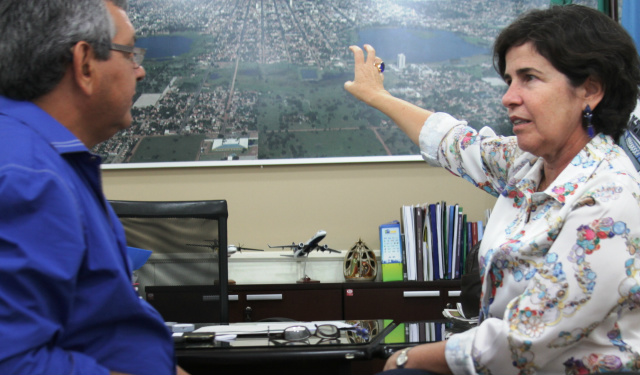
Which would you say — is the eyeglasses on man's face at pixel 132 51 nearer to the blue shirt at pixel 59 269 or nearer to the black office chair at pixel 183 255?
the blue shirt at pixel 59 269

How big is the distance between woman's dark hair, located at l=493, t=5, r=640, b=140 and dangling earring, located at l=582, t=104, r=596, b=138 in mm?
16

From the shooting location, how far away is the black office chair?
235 cm

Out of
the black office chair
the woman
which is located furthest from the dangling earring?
the black office chair

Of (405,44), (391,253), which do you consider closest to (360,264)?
(391,253)

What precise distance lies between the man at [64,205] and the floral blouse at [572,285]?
64 cm

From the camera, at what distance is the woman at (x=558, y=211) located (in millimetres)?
1177

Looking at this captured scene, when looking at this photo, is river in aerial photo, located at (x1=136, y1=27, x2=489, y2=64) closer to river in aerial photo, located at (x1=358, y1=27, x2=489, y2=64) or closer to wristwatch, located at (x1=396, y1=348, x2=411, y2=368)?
river in aerial photo, located at (x1=358, y1=27, x2=489, y2=64)

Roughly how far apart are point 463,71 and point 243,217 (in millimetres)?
1419

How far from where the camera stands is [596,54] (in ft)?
4.59

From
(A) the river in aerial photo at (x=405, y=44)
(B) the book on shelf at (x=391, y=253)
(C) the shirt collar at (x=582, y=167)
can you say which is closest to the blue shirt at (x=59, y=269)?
(C) the shirt collar at (x=582, y=167)

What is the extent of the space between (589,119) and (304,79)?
2.09 m

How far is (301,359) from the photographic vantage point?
1475 mm

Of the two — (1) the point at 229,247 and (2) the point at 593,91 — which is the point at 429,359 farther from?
(1) the point at 229,247

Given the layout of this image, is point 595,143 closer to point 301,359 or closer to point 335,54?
point 301,359
